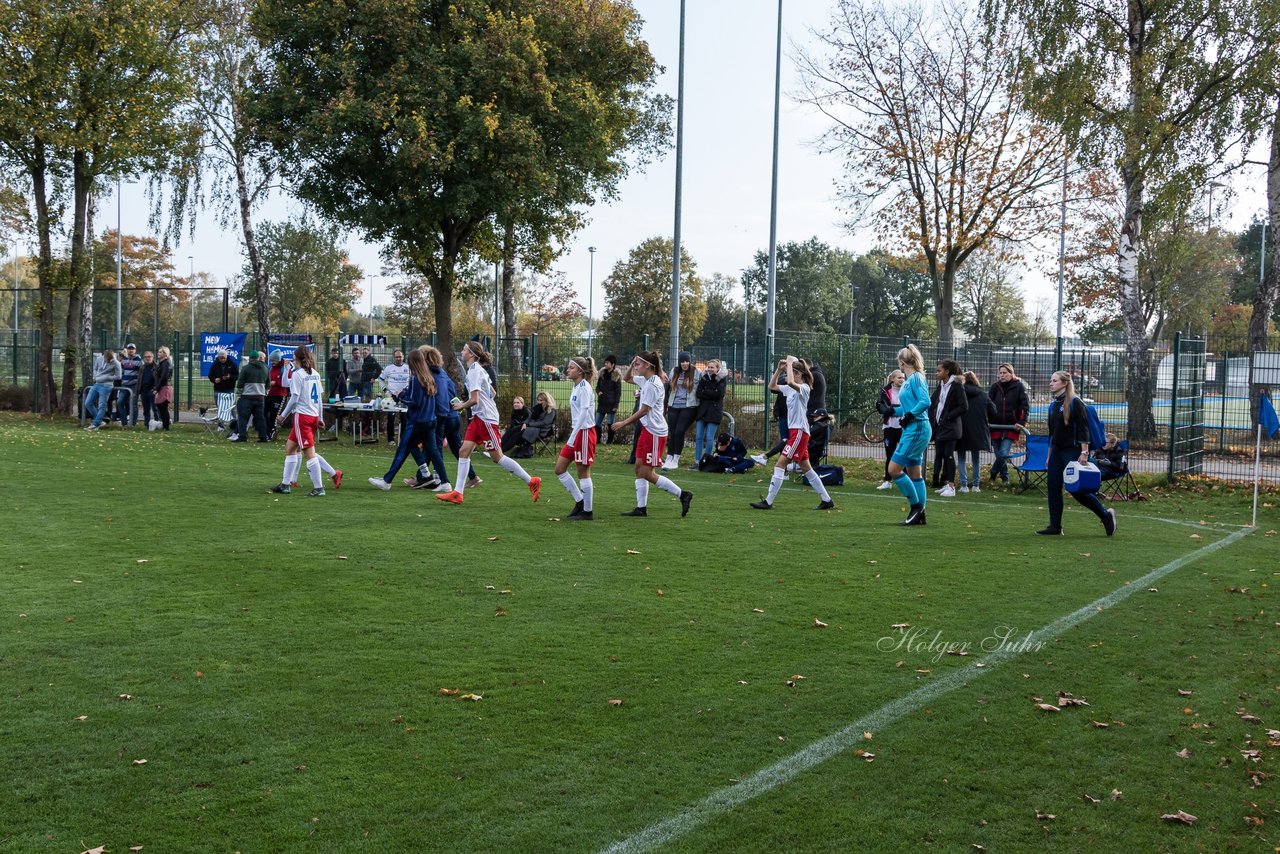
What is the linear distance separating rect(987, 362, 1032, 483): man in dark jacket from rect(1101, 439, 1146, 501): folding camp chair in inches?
57.1

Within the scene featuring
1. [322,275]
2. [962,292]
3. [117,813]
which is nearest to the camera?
[117,813]

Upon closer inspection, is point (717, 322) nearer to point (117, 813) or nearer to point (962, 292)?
point (962, 292)

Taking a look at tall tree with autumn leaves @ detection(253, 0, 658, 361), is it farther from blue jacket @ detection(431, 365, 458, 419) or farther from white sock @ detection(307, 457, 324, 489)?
white sock @ detection(307, 457, 324, 489)

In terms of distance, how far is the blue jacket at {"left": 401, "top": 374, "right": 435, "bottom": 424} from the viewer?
13.8 meters

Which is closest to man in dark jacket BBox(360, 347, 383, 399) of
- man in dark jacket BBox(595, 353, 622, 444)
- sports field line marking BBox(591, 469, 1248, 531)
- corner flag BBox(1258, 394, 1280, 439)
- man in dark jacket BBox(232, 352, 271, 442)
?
man in dark jacket BBox(232, 352, 271, 442)

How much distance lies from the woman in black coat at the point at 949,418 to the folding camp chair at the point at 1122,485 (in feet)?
6.55

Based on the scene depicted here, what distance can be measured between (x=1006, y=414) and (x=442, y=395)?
845cm

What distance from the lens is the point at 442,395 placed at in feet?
46.6

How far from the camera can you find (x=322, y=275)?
2306 inches

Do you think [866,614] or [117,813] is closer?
[117,813]

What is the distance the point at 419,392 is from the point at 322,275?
47.5 meters

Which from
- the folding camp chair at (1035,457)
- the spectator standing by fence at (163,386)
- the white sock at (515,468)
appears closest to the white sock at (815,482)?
the white sock at (515,468)

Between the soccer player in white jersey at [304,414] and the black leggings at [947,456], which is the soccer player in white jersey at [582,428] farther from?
the black leggings at [947,456]

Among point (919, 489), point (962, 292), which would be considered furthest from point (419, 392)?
point (962, 292)
